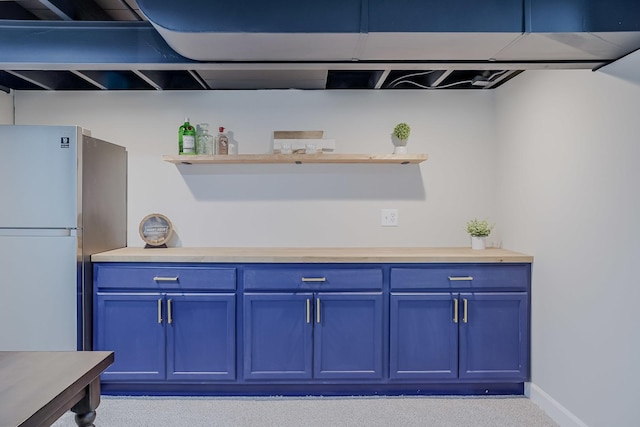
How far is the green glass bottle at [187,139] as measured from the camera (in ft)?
9.71

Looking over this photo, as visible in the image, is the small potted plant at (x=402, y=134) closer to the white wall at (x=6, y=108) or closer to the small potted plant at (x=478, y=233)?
the small potted plant at (x=478, y=233)

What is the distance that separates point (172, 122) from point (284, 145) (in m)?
0.92

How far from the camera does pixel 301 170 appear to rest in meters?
3.15

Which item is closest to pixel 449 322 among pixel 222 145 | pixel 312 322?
pixel 312 322

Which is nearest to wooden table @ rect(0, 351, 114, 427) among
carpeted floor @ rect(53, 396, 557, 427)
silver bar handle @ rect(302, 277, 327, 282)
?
carpeted floor @ rect(53, 396, 557, 427)

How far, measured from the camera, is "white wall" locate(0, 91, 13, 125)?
303 cm

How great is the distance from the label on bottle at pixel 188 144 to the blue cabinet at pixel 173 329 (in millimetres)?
899

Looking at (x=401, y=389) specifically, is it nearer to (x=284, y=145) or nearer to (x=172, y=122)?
(x=284, y=145)

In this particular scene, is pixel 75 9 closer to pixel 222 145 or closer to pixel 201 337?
pixel 222 145

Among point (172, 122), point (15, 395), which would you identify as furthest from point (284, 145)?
point (15, 395)

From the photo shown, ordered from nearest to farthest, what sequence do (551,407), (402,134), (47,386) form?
→ (47,386) < (551,407) < (402,134)

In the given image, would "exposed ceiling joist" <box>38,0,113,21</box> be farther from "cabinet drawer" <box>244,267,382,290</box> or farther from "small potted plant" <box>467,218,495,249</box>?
"small potted plant" <box>467,218,495,249</box>

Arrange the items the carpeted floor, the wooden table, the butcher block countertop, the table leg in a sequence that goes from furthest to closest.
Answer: the butcher block countertop → the carpeted floor → the table leg → the wooden table

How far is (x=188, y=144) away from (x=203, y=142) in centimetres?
13
